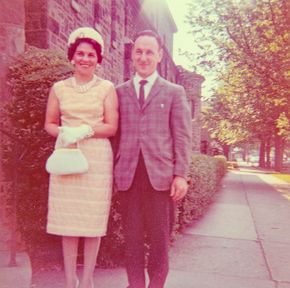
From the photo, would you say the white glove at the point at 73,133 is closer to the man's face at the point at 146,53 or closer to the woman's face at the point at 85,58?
the woman's face at the point at 85,58

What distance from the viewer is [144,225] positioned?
3.24 metres

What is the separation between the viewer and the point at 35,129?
3932mm

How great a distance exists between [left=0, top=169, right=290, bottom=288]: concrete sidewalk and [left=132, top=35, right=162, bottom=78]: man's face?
84.1 inches

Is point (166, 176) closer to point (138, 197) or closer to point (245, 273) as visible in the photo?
point (138, 197)

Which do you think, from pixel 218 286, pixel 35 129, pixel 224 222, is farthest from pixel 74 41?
pixel 224 222

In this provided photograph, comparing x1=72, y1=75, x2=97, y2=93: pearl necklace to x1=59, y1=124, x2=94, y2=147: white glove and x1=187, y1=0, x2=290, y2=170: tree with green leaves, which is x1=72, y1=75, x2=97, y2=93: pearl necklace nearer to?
x1=59, y1=124, x2=94, y2=147: white glove

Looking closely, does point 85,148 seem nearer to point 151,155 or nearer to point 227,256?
point 151,155

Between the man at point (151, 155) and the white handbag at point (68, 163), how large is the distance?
11.4 inches

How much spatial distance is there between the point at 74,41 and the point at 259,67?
47.9 feet

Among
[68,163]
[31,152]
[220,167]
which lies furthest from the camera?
[220,167]

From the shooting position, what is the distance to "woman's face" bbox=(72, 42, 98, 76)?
120 inches

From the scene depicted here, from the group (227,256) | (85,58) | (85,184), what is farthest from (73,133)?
(227,256)

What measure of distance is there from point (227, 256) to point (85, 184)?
9.88 ft

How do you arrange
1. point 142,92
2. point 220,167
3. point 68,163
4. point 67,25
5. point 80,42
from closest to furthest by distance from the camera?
point 68,163
point 80,42
point 142,92
point 67,25
point 220,167
